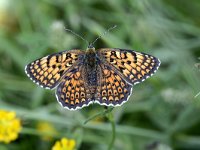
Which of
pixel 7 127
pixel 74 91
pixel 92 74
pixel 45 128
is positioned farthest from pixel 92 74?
pixel 45 128

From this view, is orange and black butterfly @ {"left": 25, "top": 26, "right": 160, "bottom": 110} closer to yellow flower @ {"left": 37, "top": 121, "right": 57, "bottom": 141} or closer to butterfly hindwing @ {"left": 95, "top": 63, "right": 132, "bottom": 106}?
butterfly hindwing @ {"left": 95, "top": 63, "right": 132, "bottom": 106}

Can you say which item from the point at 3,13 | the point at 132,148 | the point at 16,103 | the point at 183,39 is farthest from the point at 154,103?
the point at 3,13

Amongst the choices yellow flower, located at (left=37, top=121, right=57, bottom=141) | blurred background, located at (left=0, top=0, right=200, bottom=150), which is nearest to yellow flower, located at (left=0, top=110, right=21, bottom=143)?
blurred background, located at (left=0, top=0, right=200, bottom=150)

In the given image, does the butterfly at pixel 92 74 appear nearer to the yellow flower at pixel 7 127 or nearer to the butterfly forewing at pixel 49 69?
the butterfly forewing at pixel 49 69

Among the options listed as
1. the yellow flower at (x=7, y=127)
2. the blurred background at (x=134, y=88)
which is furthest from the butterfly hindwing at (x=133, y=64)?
the yellow flower at (x=7, y=127)

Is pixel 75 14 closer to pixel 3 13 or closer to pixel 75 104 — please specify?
pixel 3 13

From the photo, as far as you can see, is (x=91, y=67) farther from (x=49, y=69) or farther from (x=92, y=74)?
(x=49, y=69)

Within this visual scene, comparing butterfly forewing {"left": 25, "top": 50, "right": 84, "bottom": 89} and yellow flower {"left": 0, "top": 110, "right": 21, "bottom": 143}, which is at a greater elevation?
butterfly forewing {"left": 25, "top": 50, "right": 84, "bottom": 89}

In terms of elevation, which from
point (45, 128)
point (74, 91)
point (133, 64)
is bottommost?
point (45, 128)
